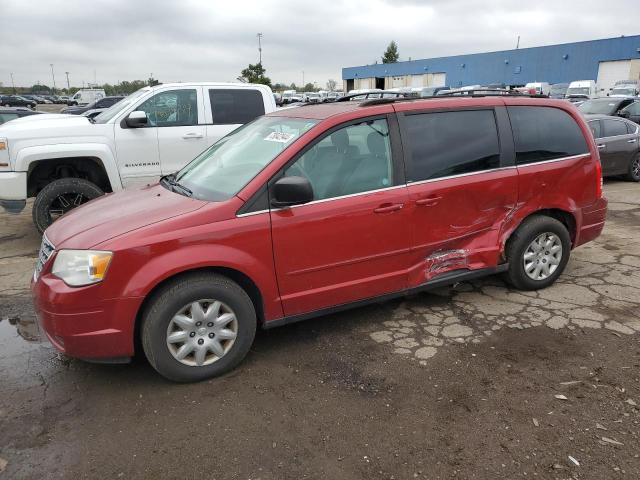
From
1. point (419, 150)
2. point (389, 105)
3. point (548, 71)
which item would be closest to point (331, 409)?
point (419, 150)

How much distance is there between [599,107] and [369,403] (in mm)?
14104

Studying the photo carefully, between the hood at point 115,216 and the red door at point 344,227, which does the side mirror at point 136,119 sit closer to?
the hood at point 115,216

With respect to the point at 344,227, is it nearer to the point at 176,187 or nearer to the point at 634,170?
the point at 176,187

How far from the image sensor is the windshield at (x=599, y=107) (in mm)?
13727

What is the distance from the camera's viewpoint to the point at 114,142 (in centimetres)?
652

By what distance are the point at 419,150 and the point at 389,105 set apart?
0.42 meters

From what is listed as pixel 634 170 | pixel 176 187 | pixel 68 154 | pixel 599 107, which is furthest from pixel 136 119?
pixel 599 107

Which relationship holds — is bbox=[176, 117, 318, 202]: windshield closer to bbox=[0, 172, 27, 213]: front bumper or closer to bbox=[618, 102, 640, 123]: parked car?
bbox=[0, 172, 27, 213]: front bumper

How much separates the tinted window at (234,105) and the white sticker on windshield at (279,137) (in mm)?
3644

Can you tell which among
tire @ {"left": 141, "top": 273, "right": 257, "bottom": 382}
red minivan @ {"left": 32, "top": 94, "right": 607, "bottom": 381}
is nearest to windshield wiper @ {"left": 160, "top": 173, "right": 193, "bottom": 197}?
red minivan @ {"left": 32, "top": 94, "right": 607, "bottom": 381}

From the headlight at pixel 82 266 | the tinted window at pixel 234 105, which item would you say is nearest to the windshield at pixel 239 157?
A: the headlight at pixel 82 266

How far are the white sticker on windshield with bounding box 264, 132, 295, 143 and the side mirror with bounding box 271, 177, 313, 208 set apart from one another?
0.49 metres

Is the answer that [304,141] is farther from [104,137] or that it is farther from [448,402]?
[104,137]

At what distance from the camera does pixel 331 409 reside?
2.98m
